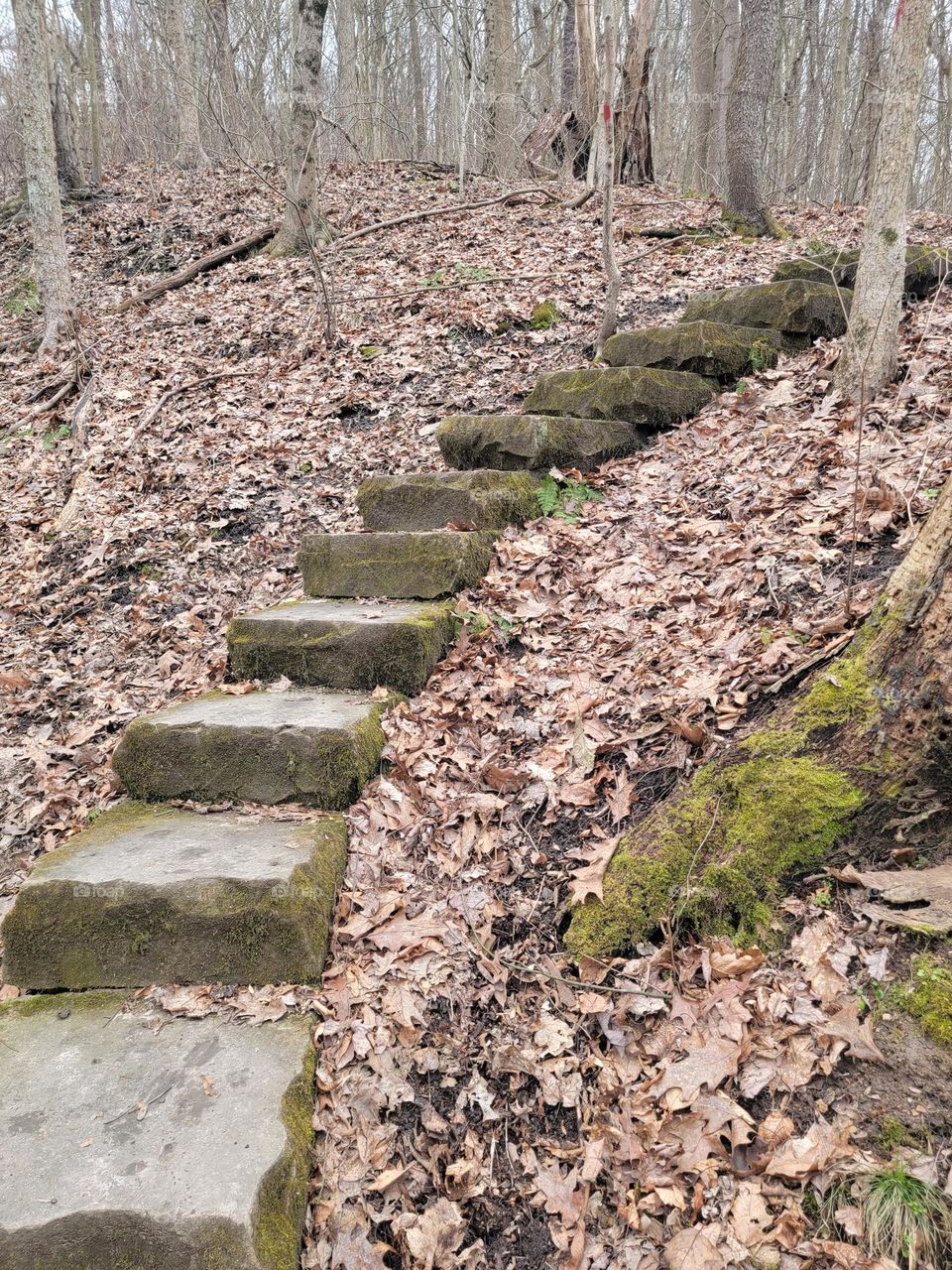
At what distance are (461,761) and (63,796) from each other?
2.21 m

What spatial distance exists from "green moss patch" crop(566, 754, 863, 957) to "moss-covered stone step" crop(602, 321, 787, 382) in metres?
4.14

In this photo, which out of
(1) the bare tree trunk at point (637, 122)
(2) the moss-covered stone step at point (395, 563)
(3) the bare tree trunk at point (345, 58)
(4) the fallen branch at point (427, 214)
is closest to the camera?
(2) the moss-covered stone step at point (395, 563)

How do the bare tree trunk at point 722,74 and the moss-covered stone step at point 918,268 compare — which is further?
the bare tree trunk at point 722,74

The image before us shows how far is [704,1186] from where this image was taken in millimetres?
2000

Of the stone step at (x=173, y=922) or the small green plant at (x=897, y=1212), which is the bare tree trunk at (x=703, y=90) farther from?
the small green plant at (x=897, y=1212)

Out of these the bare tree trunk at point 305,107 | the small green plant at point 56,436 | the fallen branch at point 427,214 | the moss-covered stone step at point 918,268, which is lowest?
the small green plant at point 56,436

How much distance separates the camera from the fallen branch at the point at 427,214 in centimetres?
1046

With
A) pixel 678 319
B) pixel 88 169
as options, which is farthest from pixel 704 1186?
pixel 88 169

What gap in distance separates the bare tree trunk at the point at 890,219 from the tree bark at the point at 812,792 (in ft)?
7.77

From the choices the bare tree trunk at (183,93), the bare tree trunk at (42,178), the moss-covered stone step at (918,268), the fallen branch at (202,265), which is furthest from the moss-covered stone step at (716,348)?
the bare tree trunk at (183,93)

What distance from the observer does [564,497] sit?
5328mm

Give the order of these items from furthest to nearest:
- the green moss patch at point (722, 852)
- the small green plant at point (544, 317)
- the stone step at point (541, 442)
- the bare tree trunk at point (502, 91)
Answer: the bare tree trunk at point (502, 91) → the small green plant at point (544, 317) → the stone step at point (541, 442) → the green moss patch at point (722, 852)

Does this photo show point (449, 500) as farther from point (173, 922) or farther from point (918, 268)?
point (918, 268)

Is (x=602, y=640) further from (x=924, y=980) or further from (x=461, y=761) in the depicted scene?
(x=924, y=980)
